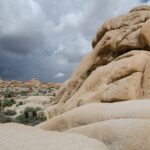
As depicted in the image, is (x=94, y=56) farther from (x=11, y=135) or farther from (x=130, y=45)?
(x=11, y=135)

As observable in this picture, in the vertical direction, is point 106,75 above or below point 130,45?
below

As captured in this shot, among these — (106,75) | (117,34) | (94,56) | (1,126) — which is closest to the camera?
(1,126)

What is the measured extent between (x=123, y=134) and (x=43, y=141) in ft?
6.82

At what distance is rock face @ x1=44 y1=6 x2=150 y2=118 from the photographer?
16859 millimetres

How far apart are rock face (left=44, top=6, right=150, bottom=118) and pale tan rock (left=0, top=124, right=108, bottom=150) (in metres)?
7.16

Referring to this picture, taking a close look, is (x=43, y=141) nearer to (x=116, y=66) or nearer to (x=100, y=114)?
(x=100, y=114)

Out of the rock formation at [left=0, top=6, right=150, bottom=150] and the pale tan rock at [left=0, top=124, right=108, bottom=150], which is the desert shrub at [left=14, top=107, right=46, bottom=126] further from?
the pale tan rock at [left=0, top=124, right=108, bottom=150]


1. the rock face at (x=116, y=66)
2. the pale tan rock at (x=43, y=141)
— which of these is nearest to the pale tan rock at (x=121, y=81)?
the rock face at (x=116, y=66)

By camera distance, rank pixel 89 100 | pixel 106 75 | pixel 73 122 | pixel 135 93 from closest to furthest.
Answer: pixel 73 122 → pixel 135 93 → pixel 89 100 → pixel 106 75

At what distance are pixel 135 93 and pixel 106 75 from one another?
10.8ft

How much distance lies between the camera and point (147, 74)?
1689 cm

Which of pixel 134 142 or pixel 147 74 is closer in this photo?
pixel 134 142

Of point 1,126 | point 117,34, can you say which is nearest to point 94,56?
point 117,34

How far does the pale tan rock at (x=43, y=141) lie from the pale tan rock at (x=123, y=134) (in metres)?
0.36
